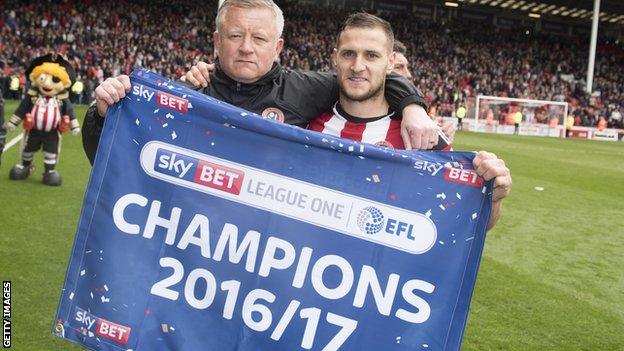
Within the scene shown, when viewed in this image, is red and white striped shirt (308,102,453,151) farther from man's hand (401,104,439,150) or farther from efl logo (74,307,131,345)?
efl logo (74,307,131,345)

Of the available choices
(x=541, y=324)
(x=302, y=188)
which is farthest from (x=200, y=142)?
(x=541, y=324)

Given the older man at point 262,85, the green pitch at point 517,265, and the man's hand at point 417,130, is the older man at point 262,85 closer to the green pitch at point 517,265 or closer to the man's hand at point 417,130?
the man's hand at point 417,130

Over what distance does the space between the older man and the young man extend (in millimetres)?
88

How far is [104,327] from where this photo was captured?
7.70 ft

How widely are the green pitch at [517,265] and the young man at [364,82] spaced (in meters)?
1.83

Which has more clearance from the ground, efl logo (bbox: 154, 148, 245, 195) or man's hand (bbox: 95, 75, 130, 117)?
man's hand (bbox: 95, 75, 130, 117)

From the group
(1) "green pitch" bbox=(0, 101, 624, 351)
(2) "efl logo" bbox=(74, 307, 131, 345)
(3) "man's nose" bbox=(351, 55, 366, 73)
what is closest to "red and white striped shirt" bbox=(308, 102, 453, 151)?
(3) "man's nose" bbox=(351, 55, 366, 73)

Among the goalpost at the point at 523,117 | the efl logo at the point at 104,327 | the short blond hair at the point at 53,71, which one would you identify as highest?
the goalpost at the point at 523,117

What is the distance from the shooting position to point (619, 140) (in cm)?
2934

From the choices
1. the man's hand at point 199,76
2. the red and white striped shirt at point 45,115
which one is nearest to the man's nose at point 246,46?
the man's hand at point 199,76

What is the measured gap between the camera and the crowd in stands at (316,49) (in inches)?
1094

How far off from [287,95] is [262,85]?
11 centimetres

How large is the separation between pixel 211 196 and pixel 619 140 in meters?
30.6

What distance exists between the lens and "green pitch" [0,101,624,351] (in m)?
4.11
